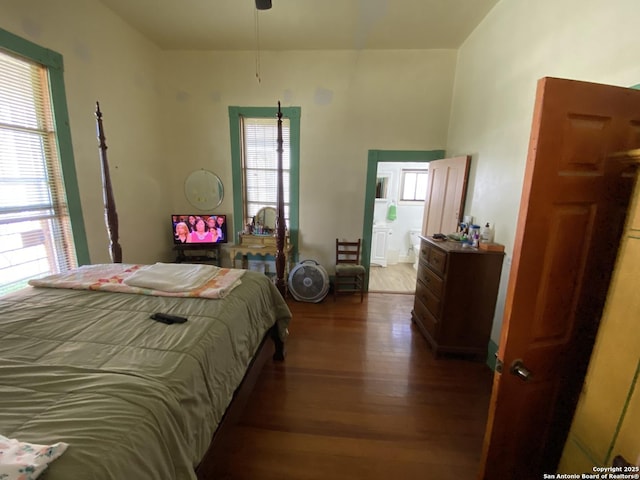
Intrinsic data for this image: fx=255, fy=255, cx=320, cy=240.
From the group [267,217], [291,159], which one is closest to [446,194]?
[291,159]

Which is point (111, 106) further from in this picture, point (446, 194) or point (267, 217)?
point (446, 194)

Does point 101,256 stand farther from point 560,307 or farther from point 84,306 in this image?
point 560,307

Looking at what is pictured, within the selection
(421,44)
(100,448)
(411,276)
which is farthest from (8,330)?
(411,276)

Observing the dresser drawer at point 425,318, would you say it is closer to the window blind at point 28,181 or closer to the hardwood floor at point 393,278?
the hardwood floor at point 393,278

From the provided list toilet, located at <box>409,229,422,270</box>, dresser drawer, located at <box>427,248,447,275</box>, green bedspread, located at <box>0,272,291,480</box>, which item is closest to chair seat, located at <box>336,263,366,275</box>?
dresser drawer, located at <box>427,248,447,275</box>

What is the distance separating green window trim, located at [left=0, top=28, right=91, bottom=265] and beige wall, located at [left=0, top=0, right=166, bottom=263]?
52mm

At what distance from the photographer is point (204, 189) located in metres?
3.56

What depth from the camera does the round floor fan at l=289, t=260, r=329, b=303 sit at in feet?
10.5

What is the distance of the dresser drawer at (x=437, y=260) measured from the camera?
222 centimetres

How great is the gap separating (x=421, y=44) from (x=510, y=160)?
190 centimetres

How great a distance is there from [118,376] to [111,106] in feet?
9.51

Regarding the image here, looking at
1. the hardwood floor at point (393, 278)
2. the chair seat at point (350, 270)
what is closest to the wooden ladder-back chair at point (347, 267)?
the chair seat at point (350, 270)

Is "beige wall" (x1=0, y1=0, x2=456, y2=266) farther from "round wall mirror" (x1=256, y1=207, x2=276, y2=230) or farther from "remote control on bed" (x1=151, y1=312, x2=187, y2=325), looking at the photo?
"remote control on bed" (x1=151, y1=312, x2=187, y2=325)

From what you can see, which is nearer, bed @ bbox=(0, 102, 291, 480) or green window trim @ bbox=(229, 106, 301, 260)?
bed @ bbox=(0, 102, 291, 480)
